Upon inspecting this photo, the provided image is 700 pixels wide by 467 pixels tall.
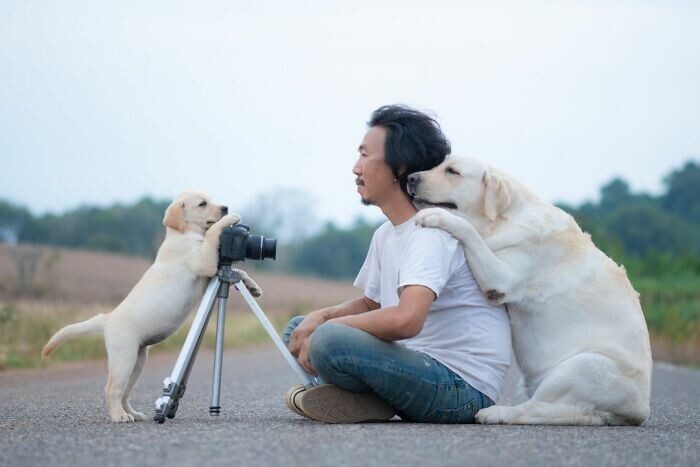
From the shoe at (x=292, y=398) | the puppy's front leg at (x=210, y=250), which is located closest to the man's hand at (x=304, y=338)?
the shoe at (x=292, y=398)

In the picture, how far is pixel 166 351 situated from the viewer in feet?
61.6

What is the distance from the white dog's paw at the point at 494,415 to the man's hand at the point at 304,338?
0.96 metres

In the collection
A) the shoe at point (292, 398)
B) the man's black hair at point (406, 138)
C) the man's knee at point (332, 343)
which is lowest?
the shoe at point (292, 398)

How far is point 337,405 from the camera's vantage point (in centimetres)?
596

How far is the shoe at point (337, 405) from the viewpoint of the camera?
5938 millimetres

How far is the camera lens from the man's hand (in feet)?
A: 1.44

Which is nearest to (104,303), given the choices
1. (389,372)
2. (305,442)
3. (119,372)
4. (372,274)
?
(119,372)

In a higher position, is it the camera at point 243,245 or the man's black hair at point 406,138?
the man's black hair at point 406,138

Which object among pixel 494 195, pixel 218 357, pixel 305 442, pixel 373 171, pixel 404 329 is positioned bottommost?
pixel 305 442

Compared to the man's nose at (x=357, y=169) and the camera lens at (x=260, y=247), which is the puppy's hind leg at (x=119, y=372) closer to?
the camera lens at (x=260, y=247)

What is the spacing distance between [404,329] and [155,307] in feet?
5.57

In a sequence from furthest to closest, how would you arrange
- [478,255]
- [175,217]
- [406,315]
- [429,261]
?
[175,217] → [478,255] → [429,261] → [406,315]

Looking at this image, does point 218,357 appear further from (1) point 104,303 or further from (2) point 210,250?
(1) point 104,303

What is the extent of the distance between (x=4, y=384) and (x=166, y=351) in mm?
7227
